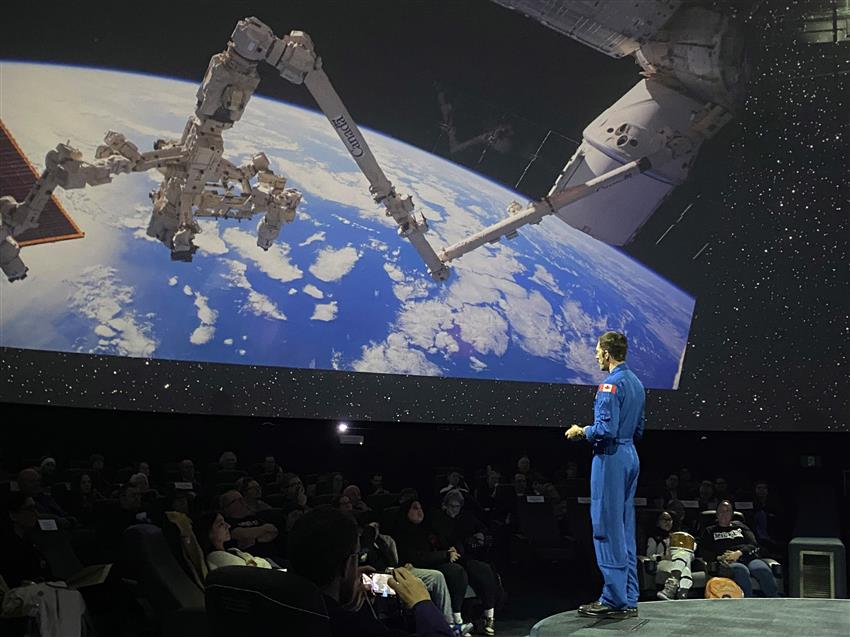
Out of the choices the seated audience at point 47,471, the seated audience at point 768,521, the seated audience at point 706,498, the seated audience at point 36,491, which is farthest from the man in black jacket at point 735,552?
the seated audience at point 47,471

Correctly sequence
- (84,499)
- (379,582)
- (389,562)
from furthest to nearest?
1. (84,499)
2. (389,562)
3. (379,582)

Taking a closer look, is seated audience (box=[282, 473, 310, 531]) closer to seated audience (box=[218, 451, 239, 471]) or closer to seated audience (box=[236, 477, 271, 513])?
seated audience (box=[236, 477, 271, 513])

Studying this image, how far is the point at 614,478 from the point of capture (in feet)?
13.9

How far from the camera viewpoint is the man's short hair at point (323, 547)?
185 centimetres

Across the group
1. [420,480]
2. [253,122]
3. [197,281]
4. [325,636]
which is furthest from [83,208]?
[325,636]

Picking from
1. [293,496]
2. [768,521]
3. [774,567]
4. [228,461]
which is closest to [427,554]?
[293,496]

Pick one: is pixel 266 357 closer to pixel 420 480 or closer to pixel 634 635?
pixel 420 480

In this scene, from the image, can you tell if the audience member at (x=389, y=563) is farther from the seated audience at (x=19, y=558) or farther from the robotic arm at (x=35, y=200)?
the robotic arm at (x=35, y=200)

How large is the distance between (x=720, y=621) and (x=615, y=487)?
795 millimetres

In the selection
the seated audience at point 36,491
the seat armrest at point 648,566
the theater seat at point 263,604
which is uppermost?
the theater seat at point 263,604

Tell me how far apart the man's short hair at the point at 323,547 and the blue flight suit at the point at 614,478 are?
8.13ft

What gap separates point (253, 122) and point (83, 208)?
4.05 ft

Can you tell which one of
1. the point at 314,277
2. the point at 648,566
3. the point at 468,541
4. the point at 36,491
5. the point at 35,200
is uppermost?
the point at 314,277

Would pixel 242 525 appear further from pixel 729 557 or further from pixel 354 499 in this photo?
pixel 729 557
